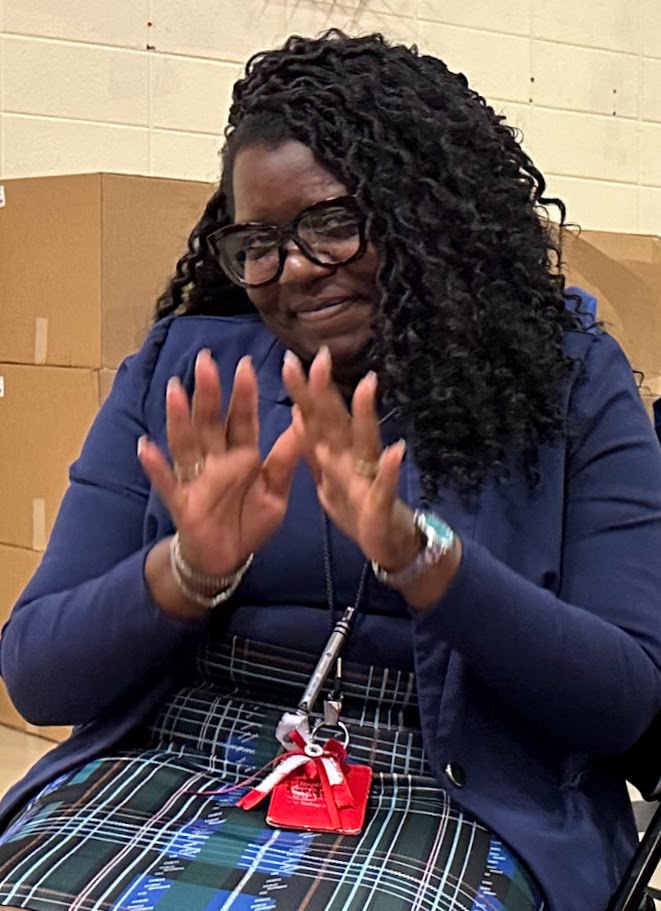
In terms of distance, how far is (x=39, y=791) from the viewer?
1.17m

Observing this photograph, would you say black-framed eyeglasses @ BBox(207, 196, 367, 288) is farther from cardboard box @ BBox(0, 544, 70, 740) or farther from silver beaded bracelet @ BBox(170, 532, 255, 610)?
cardboard box @ BBox(0, 544, 70, 740)

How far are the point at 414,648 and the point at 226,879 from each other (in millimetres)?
270

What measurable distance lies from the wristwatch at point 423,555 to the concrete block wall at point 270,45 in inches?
78.8

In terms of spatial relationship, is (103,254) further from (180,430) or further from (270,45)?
(180,430)

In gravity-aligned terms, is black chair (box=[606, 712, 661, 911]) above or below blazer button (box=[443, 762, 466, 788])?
below

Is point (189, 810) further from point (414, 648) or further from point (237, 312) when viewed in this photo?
point (237, 312)

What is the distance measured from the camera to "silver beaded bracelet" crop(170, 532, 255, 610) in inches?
40.3

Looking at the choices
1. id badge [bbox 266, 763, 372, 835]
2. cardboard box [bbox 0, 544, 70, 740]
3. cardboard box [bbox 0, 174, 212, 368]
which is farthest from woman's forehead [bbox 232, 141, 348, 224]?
cardboard box [bbox 0, 544, 70, 740]

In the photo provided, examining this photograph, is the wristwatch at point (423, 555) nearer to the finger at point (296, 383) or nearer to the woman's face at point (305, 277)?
the finger at point (296, 383)

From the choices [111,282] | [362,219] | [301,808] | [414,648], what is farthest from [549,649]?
[111,282]

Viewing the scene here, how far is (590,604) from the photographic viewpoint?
110 centimetres

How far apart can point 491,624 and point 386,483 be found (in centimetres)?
18

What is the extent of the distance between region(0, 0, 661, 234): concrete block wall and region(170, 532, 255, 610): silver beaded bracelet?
6.28 feet

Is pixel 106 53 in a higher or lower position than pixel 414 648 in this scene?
higher
